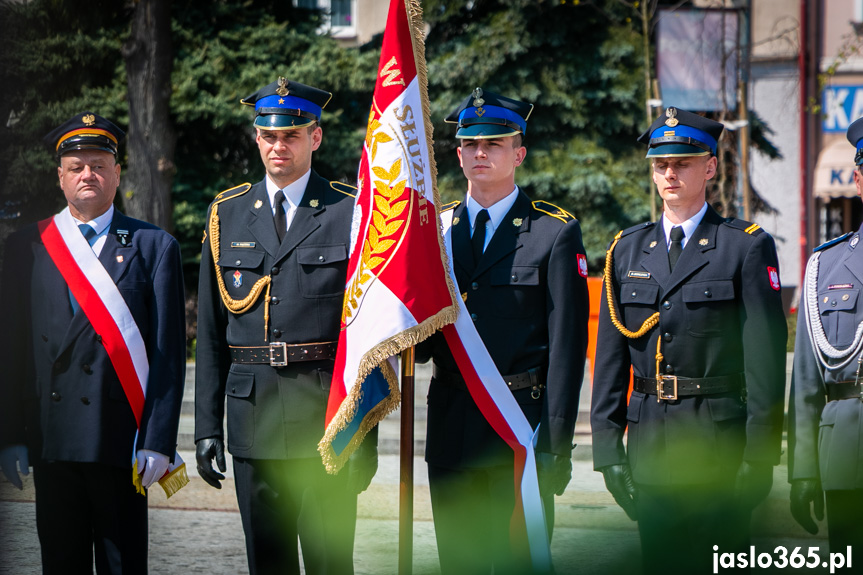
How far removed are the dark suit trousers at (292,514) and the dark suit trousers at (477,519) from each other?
0.42 meters

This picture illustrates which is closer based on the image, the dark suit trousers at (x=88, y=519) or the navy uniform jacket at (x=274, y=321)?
the dark suit trousers at (x=88, y=519)

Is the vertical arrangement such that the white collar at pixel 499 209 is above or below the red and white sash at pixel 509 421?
above

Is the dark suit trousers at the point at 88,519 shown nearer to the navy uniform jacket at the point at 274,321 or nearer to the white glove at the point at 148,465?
the white glove at the point at 148,465

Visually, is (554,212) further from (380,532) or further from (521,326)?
(380,532)

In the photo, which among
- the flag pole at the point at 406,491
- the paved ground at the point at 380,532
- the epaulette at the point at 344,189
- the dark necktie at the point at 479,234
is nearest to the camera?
the flag pole at the point at 406,491

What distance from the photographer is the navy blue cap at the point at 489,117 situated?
13.4 ft

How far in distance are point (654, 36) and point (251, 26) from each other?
18.8ft

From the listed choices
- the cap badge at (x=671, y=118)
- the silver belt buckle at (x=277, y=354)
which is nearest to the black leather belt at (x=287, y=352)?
the silver belt buckle at (x=277, y=354)

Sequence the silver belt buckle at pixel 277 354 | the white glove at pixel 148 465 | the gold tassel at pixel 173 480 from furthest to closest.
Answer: the silver belt buckle at pixel 277 354 < the gold tassel at pixel 173 480 < the white glove at pixel 148 465

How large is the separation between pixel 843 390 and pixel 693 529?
2.56ft

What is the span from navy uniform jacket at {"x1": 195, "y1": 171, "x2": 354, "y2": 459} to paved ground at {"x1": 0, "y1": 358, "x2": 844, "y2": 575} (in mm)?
1027

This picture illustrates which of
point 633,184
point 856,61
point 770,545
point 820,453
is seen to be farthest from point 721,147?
point 820,453

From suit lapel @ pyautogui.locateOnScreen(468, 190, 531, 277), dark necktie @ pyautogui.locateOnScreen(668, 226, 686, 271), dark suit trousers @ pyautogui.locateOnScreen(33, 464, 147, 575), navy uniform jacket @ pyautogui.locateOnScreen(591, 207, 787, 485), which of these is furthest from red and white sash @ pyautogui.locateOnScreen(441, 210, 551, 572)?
dark suit trousers @ pyautogui.locateOnScreen(33, 464, 147, 575)

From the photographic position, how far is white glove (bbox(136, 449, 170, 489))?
385 centimetres
